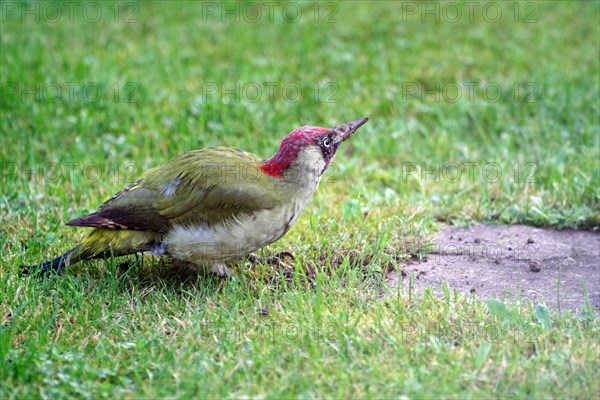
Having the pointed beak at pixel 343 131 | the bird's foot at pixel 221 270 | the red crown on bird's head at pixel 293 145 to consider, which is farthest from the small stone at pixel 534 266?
the bird's foot at pixel 221 270

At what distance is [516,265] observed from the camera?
4.75 meters

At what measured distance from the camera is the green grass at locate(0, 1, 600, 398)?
3639 millimetres

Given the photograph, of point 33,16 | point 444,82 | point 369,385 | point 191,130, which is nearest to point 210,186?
point 369,385

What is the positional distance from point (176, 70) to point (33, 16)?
86.7 inches

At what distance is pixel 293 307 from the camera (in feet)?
13.7

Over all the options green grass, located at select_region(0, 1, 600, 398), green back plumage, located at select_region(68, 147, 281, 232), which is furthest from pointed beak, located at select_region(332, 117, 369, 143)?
green grass, located at select_region(0, 1, 600, 398)

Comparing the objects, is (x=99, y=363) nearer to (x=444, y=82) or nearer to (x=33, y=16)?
(x=444, y=82)

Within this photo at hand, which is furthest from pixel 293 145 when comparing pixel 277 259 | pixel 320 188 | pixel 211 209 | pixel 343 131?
pixel 320 188

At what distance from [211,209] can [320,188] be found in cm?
164

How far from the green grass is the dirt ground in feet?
0.52

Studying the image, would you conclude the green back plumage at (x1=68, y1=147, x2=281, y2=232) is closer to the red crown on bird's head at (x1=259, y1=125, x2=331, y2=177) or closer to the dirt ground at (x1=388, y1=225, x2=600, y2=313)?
the red crown on bird's head at (x1=259, y1=125, x2=331, y2=177)

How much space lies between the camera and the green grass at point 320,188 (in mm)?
3639

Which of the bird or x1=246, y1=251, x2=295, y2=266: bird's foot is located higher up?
the bird

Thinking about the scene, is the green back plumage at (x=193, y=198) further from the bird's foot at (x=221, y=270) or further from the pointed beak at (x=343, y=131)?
the pointed beak at (x=343, y=131)
